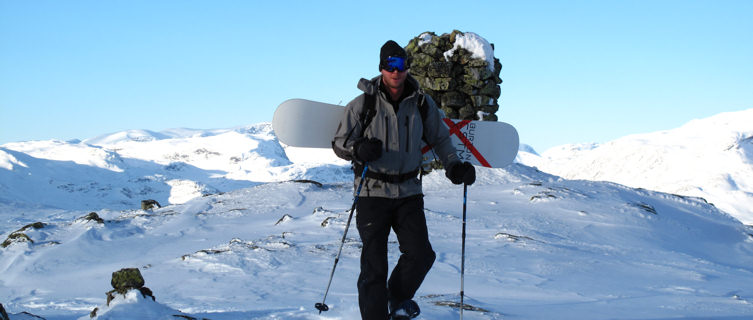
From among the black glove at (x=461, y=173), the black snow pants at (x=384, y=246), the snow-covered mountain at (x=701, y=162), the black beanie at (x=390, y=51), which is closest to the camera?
the black snow pants at (x=384, y=246)

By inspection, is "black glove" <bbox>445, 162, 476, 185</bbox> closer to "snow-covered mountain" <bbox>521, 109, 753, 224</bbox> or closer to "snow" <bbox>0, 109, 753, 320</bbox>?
"snow" <bbox>0, 109, 753, 320</bbox>

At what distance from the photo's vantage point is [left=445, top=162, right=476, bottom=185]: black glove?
14.3 feet

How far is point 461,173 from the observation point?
4.35m

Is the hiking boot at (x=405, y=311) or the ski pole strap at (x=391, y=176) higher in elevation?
the ski pole strap at (x=391, y=176)

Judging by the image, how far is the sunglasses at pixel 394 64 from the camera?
4.11 meters

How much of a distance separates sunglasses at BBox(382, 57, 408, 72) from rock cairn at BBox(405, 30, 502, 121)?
1505 cm

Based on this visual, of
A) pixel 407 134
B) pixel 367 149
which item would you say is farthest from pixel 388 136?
pixel 367 149

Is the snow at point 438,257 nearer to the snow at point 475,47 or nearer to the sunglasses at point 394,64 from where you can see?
the sunglasses at point 394,64

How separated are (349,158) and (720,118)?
680 ft

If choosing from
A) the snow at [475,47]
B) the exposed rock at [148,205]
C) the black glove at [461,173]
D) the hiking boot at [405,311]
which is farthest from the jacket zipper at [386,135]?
the snow at [475,47]

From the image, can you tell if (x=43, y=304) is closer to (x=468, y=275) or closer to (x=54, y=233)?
(x=468, y=275)

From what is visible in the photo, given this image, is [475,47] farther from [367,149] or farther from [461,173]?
[367,149]

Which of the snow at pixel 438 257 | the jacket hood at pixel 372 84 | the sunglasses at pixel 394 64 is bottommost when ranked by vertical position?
the snow at pixel 438 257

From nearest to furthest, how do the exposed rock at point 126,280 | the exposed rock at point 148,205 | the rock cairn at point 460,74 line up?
the exposed rock at point 126,280, the exposed rock at point 148,205, the rock cairn at point 460,74
